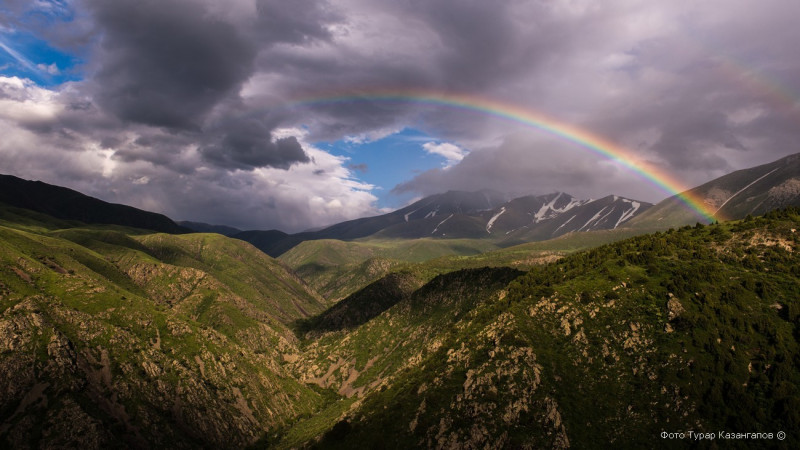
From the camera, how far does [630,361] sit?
97.2 meters

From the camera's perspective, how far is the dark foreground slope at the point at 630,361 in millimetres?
82938

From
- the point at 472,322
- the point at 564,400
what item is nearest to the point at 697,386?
the point at 564,400

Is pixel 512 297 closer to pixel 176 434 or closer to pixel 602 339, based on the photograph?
pixel 602 339

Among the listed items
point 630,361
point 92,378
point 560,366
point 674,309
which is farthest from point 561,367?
point 92,378

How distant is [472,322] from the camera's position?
480ft

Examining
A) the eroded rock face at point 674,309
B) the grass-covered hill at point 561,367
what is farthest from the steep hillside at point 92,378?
the eroded rock face at point 674,309

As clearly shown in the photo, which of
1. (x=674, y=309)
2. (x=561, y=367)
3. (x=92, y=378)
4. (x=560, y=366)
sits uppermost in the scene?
(x=674, y=309)

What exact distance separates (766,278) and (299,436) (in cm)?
18560

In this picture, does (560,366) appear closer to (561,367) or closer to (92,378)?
(561,367)

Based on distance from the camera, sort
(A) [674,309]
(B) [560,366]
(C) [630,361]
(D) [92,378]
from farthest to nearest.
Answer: (D) [92,378]
(A) [674,309]
(B) [560,366]
(C) [630,361]

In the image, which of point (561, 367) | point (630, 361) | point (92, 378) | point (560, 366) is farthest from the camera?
point (92, 378)

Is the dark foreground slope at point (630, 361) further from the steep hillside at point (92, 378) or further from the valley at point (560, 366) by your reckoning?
the steep hillside at point (92, 378)

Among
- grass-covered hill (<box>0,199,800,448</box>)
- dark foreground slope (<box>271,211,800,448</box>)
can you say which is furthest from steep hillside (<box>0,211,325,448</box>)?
dark foreground slope (<box>271,211,800,448</box>)

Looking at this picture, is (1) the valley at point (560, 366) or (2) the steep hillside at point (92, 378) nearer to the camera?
(1) the valley at point (560, 366)
